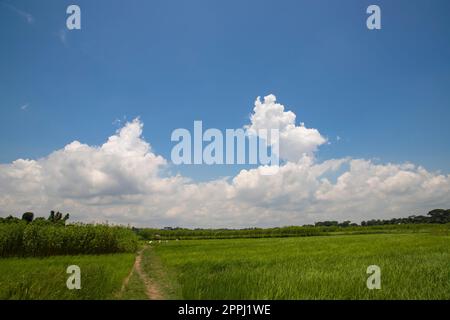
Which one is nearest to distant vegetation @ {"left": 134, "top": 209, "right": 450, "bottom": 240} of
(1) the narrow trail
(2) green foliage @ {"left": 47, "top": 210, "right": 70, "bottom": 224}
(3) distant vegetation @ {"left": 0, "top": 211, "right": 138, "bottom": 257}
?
(2) green foliage @ {"left": 47, "top": 210, "right": 70, "bottom": 224}

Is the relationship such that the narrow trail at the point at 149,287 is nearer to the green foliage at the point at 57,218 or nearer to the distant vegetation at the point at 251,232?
the green foliage at the point at 57,218

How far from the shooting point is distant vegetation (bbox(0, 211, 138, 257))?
21.4 m

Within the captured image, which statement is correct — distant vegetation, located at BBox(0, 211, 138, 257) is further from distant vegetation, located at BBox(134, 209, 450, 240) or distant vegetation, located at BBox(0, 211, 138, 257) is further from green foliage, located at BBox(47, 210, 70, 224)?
distant vegetation, located at BBox(134, 209, 450, 240)

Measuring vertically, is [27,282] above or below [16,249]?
above

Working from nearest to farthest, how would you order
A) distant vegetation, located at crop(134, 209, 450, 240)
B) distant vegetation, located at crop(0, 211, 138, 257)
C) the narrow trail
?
1. the narrow trail
2. distant vegetation, located at crop(0, 211, 138, 257)
3. distant vegetation, located at crop(134, 209, 450, 240)

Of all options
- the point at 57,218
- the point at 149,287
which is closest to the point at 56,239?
the point at 149,287

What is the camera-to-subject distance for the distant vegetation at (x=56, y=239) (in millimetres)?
21422

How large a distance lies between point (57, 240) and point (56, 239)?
10cm

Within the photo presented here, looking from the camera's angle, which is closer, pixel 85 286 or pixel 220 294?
pixel 220 294

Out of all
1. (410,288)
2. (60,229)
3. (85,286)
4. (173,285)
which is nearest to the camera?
(410,288)

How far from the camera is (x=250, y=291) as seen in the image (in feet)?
25.5
